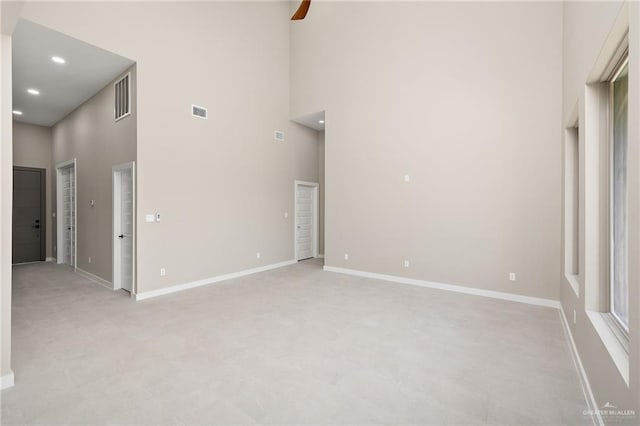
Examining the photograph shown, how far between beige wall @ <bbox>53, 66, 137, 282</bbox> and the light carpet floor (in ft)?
3.66

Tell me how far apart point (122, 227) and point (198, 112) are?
7.52 ft

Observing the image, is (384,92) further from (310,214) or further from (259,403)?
(259,403)

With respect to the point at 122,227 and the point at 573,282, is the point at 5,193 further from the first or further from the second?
the point at 573,282

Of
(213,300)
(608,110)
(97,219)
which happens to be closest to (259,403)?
(213,300)

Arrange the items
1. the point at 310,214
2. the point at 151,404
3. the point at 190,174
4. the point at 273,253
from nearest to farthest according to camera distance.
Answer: the point at 151,404
the point at 190,174
the point at 273,253
the point at 310,214

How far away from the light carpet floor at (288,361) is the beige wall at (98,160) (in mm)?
1116

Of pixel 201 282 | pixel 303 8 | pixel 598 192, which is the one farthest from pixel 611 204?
pixel 201 282

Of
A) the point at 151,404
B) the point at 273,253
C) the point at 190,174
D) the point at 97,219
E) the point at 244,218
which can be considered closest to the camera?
the point at 151,404

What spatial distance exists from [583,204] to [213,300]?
439 centimetres

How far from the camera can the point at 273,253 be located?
6938 millimetres

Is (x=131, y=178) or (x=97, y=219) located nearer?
(x=131, y=178)

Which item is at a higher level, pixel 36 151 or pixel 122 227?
pixel 36 151

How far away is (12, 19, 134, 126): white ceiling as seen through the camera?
159 inches

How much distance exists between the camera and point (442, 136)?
5.26 metres
